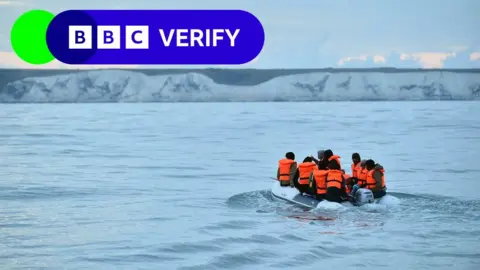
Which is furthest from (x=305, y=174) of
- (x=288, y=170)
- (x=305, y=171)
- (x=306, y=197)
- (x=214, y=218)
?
(x=214, y=218)

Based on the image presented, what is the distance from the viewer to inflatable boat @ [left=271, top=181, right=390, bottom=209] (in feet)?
67.5

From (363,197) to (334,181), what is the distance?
1035 mm

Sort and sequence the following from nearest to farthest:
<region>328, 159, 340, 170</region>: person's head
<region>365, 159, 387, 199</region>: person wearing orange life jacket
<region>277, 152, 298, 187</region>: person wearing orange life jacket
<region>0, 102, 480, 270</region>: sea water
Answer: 1. <region>0, 102, 480, 270</region>: sea water
2. <region>328, 159, 340, 170</region>: person's head
3. <region>365, 159, 387, 199</region>: person wearing orange life jacket
4. <region>277, 152, 298, 187</region>: person wearing orange life jacket

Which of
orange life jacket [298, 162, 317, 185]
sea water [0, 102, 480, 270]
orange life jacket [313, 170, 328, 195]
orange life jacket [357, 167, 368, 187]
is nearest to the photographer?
sea water [0, 102, 480, 270]

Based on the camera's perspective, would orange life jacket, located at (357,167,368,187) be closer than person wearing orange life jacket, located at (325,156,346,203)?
No

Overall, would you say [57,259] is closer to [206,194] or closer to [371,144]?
[206,194]

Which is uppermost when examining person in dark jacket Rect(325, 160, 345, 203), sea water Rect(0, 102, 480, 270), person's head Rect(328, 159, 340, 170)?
person's head Rect(328, 159, 340, 170)

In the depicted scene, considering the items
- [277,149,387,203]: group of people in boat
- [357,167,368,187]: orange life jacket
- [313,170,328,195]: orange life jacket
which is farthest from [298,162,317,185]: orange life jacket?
[357,167,368,187]: orange life jacket

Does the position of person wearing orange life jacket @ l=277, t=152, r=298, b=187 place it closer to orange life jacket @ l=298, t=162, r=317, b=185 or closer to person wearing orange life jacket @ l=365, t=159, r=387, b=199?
orange life jacket @ l=298, t=162, r=317, b=185

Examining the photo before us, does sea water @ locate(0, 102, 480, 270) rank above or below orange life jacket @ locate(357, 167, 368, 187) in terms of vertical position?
below

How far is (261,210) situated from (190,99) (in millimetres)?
133509

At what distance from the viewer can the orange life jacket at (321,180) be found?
20.4 m

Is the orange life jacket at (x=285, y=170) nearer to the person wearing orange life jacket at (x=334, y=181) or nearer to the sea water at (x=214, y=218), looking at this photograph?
the sea water at (x=214, y=218)

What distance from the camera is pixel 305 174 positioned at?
2162 centimetres
